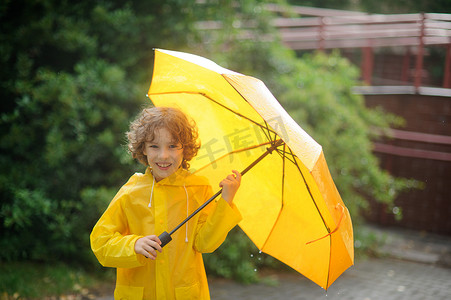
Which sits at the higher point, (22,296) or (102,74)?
(102,74)

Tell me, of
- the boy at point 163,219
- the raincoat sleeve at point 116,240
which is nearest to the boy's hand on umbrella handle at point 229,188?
the boy at point 163,219

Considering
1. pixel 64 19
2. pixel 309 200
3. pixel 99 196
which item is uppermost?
pixel 64 19

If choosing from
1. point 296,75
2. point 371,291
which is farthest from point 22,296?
point 296,75

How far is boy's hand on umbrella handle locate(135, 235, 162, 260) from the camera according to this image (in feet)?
7.43

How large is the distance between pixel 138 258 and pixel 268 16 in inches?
194

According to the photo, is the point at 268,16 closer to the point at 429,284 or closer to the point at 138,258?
the point at 429,284

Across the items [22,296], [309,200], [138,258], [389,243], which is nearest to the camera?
[138,258]

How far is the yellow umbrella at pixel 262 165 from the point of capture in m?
2.36

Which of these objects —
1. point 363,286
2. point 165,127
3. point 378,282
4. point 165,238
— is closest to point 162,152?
point 165,127

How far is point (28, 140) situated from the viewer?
17.5 ft

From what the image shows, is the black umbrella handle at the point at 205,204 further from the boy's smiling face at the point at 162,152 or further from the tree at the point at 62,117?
the tree at the point at 62,117

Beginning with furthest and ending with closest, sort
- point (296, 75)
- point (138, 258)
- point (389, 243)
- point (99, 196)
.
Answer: point (389, 243), point (296, 75), point (99, 196), point (138, 258)

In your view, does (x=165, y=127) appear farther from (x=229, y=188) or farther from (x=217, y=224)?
(x=217, y=224)

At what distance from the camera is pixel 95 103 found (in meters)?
5.45
